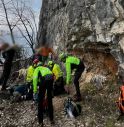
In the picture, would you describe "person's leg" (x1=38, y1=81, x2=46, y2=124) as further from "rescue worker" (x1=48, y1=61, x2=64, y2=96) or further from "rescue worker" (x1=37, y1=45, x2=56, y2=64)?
"rescue worker" (x1=37, y1=45, x2=56, y2=64)

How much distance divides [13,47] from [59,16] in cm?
630

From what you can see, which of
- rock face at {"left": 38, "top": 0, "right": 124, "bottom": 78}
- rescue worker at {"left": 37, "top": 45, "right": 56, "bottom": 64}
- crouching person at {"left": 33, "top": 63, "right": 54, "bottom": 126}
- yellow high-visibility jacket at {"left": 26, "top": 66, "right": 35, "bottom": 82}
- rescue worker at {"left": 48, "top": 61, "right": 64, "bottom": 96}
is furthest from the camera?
rescue worker at {"left": 37, "top": 45, "right": 56, "bottom": 64}

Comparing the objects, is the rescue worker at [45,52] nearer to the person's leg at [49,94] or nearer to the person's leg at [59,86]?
the person's leg at [59,86]

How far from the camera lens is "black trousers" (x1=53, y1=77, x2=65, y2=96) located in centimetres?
1658

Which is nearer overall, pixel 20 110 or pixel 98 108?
pixel 98 108

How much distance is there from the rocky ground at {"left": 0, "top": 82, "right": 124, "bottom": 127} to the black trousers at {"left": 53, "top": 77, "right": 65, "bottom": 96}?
48 cm

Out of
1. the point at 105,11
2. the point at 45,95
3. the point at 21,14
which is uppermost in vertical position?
the point at 21,14

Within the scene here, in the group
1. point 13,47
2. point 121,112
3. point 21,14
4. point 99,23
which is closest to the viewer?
point 121,112

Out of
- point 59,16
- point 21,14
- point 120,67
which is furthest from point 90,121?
point 21,14

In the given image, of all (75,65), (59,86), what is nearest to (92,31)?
(75,65)

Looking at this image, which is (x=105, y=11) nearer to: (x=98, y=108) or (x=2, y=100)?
(x=98, y=108)

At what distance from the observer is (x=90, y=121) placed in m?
13.1

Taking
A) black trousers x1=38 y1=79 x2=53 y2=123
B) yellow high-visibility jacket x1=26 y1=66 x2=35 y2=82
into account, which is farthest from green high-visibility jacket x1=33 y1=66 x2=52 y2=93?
yellow high-visibility jacket x1=26 y1=66 x2=35 y2=82

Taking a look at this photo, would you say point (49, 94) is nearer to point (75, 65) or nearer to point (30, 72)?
point (75, 65)
